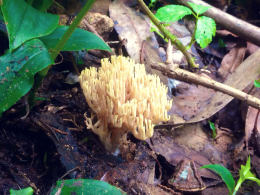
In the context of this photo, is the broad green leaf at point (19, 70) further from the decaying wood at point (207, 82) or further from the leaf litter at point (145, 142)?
the decaying wood at point (207, 82)

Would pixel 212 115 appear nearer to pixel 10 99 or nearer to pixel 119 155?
pixel 119 155

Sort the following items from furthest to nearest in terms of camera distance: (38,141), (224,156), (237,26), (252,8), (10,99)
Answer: (252,8) → (237,26) → (224,156) → (38,141) → (10,99)

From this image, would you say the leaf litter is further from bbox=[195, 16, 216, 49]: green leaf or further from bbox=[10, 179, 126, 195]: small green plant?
bbox=[195, 16, 216, 49]: green leaf

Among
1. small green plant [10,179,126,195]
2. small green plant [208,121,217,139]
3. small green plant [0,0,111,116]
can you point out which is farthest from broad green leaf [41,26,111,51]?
small green plant [208,121,217,139]

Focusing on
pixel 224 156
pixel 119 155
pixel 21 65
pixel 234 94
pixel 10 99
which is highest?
pixel 21 65

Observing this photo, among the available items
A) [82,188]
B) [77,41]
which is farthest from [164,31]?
[82,188]

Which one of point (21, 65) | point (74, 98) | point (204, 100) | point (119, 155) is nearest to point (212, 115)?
point (204, 100)
